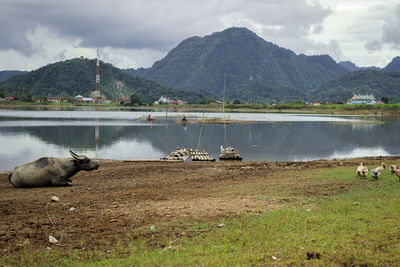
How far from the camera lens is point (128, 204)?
12398 millimetres

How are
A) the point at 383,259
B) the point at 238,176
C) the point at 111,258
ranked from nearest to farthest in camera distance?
the point at 383,259
the point at 111,258
the point at 238,176

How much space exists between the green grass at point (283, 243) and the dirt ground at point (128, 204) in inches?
29.6

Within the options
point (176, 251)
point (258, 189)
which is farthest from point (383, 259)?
point (258, 189)

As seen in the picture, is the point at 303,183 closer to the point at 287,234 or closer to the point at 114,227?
the point at 287,234

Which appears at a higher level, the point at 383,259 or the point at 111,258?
the point at 383,259

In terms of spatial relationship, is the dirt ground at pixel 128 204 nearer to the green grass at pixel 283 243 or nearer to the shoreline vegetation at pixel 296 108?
the green grass at pixel 283 243

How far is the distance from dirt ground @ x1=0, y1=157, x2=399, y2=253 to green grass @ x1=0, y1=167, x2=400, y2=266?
752mm

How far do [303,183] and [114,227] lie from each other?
29.6ft

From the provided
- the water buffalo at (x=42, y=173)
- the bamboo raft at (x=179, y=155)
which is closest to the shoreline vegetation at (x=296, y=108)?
the bamboo raft at (x=179, y=155)

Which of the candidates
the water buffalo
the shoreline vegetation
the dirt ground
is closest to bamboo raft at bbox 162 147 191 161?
the dirt ground

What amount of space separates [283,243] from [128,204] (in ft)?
19.7

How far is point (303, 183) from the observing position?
51.9 ft

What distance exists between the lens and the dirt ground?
9.34 meters

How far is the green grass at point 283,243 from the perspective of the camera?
7254 millimetres
